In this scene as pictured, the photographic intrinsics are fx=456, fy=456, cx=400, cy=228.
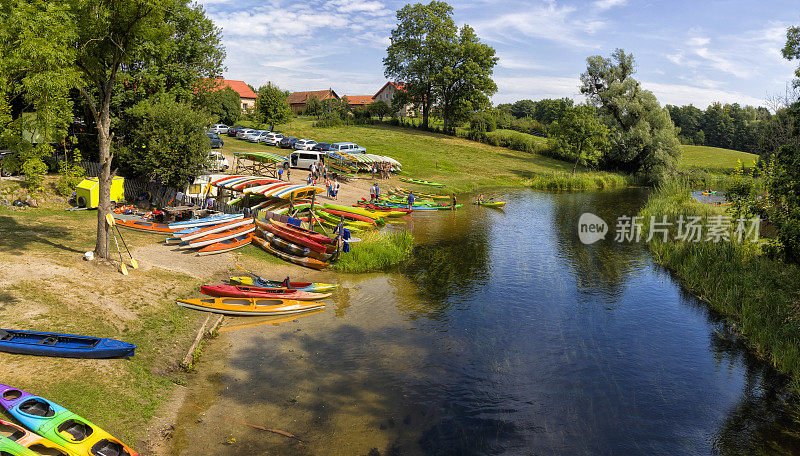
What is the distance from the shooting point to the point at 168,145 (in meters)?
28.0

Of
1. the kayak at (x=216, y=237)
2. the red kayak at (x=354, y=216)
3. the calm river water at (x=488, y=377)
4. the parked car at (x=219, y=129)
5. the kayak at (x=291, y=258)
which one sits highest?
the parked car at (x=219, y=129)

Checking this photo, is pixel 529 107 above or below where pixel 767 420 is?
above

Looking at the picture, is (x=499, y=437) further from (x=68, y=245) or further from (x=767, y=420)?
(x=68, y=245)

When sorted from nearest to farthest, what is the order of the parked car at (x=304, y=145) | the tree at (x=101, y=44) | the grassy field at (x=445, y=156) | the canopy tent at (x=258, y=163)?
1. the tree at (x=101, y=44)
2. the canopy tent at (x=258, y=163)
3. the parked car at (x=304, y=145)
4. the grassy field at (x=445, y=156)

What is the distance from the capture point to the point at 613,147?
6562 cm

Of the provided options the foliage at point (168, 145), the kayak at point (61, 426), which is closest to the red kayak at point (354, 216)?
the foliage at point (168, 145)

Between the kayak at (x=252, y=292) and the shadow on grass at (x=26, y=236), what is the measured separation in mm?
6408

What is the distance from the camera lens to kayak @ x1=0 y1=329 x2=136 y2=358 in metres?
11.9

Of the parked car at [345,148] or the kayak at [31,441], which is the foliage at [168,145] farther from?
the parked car at [345,148]

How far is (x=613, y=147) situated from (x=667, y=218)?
37052 mm

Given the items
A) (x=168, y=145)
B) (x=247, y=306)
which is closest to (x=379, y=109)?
(x=168, y=145)

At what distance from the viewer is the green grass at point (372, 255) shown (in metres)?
23.8

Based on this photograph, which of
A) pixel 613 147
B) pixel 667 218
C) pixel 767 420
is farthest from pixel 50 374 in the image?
pixel 613 147

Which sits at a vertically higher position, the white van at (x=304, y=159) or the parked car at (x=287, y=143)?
the parked car at (x=287, y=143)
